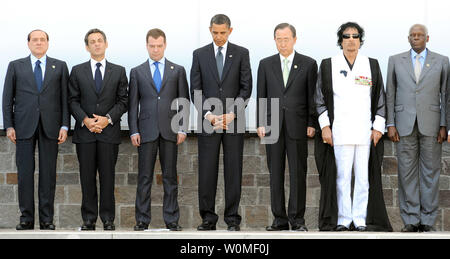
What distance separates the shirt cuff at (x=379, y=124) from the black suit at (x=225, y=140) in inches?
42.3

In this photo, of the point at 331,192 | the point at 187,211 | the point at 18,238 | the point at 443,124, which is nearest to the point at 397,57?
the point at 443,124

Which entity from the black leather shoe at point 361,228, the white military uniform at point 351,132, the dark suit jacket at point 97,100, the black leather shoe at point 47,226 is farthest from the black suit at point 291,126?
the black leather shoe at point 47,226

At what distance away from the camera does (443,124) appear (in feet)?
24.3

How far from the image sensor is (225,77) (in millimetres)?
7484

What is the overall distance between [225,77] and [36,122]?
1.64 meters

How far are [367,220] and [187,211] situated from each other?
1.85 meters

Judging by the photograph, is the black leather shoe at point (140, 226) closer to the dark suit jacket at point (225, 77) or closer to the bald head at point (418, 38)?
the dark suit jacket at point (225, 77)

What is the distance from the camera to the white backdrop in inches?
332

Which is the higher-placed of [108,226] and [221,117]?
[221,117]

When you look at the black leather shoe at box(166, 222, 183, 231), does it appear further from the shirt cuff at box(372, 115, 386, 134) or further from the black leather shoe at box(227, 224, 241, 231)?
the shirt cuff at box(372, 115, 386, 134)

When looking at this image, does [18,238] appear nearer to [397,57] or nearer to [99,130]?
[99,130]

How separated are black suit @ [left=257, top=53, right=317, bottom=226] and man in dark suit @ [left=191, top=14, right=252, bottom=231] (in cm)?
19

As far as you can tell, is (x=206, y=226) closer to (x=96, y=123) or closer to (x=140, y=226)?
(x=140, y=226)

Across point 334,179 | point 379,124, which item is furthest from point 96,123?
point 379,124
